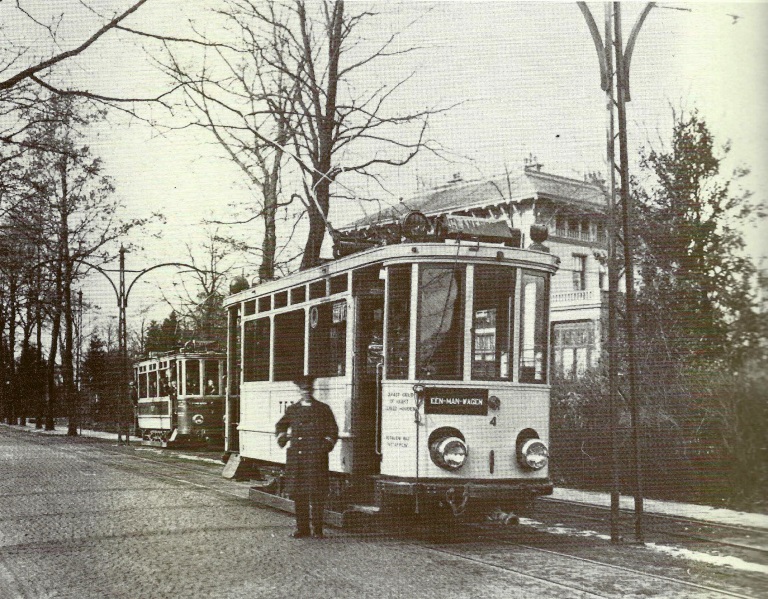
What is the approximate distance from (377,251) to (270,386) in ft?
11.9

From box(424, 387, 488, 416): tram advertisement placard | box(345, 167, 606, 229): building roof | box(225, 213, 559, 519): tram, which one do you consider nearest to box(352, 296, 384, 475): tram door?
box(225, 213, 559, 519): tram

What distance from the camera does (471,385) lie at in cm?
944

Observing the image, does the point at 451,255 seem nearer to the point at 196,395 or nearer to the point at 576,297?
the point at 196,395

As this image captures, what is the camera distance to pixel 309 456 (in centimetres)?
1004

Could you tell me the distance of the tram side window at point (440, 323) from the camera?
9445 millimetres

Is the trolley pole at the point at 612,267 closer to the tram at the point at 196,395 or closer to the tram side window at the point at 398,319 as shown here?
Answer: the tram side window at the point at 398,319

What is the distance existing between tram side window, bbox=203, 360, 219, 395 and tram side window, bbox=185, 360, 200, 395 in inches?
9.5

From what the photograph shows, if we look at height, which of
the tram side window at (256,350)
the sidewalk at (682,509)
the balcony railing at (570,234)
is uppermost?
the balcony railing at (570,234)

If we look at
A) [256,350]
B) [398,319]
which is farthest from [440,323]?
[256,350]

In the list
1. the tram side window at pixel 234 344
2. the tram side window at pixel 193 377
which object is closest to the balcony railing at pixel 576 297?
the tram side window at pixel 193 377

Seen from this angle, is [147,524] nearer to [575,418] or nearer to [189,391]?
[575,418]

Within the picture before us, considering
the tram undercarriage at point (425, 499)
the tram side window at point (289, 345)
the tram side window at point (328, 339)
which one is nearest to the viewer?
the tram undercarriage at point (425, 499)

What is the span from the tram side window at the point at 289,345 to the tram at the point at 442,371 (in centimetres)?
97

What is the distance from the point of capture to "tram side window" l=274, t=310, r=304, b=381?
11.8m
